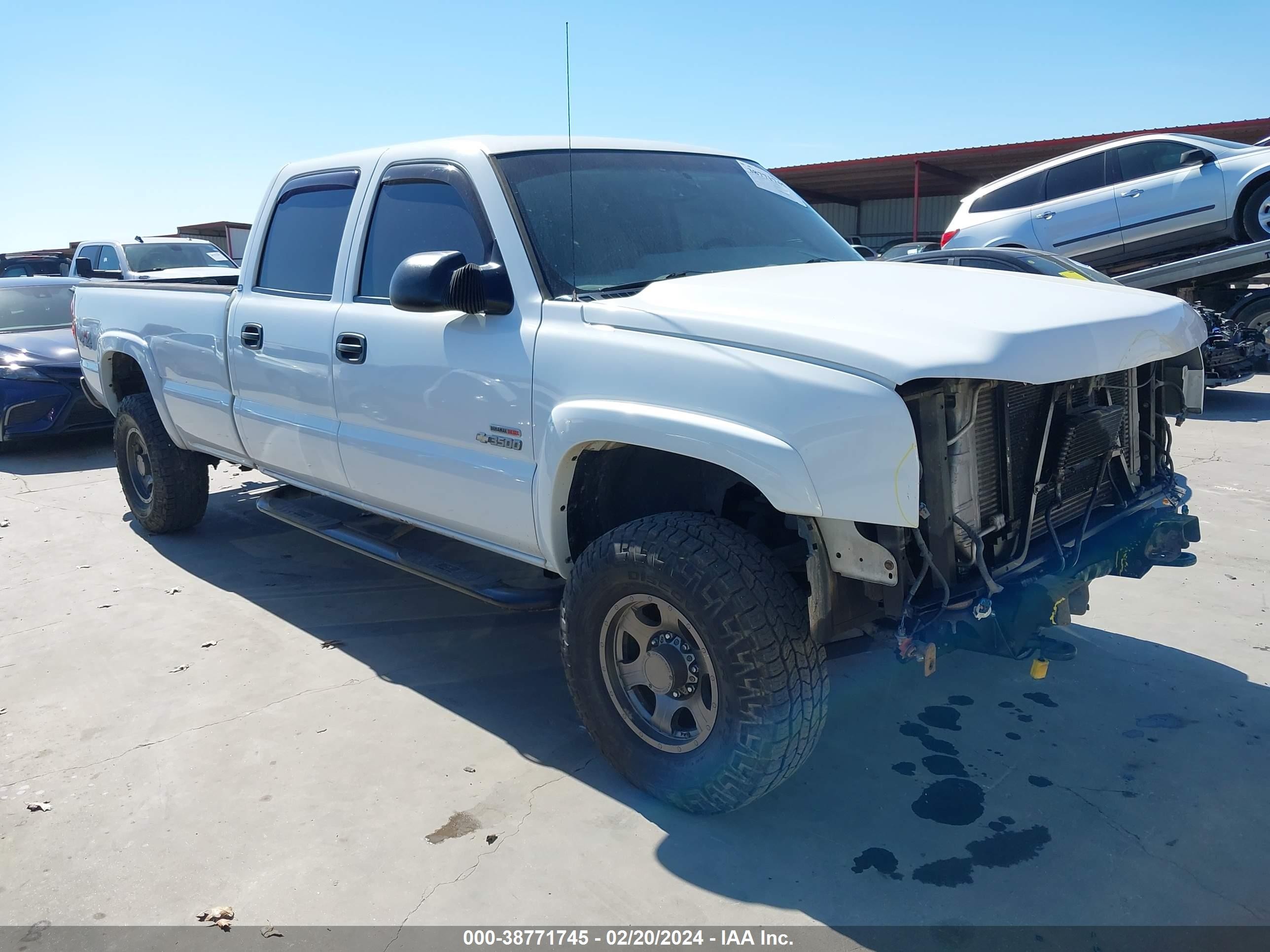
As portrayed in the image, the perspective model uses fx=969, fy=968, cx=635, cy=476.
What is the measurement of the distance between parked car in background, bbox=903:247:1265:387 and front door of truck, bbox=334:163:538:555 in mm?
4842

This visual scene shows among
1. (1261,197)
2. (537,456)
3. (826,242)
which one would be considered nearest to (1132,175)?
(1261,197)

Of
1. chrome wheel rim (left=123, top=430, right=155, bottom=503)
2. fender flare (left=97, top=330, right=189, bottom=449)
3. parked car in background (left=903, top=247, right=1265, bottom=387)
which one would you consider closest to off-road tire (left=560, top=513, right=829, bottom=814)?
fender flare (left=97, top=330, right=189, bottom=449)

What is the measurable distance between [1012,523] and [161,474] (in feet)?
15.5

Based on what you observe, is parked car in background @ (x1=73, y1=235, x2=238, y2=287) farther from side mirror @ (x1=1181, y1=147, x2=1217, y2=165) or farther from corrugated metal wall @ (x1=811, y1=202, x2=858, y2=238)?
corrugated metal wall @ (x1=811, y1=202, x2=858, y2=238)

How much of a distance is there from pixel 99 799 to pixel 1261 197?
1200 cm

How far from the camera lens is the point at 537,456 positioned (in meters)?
3.12

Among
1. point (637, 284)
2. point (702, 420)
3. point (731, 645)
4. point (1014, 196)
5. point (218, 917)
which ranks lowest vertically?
point (218, 917)

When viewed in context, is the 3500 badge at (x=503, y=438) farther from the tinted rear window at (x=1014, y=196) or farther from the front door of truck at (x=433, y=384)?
the tinted rear window at (x=1014, y=196)

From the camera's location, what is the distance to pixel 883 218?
2952cm

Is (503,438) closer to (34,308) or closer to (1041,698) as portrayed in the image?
(1041,698)

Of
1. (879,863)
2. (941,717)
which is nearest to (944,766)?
(941,717)

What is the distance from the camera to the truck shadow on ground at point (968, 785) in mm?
2537

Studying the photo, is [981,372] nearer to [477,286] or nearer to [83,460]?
[477,286]

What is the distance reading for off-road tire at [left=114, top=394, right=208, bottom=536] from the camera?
5570 mm
